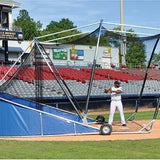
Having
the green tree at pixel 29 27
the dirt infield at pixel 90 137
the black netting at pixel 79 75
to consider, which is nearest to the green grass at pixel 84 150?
the dirt infield at pixel 90 137

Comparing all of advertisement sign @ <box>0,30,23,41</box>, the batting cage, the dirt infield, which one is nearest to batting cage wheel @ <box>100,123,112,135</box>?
the batting cage

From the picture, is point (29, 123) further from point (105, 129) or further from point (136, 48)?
point (136, 48)

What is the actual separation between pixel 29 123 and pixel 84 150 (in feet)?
10.8

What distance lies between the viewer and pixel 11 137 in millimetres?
9961

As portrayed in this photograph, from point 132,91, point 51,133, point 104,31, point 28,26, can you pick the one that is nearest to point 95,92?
point 132,91

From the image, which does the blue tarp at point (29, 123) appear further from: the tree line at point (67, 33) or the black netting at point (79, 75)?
the tree line at point (67, 33)

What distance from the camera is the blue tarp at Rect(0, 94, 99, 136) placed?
10070mm

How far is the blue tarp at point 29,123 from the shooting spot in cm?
1007

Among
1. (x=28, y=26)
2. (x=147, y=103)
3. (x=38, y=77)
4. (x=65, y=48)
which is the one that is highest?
(x=28, y=26)

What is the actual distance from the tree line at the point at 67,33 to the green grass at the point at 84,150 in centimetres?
463

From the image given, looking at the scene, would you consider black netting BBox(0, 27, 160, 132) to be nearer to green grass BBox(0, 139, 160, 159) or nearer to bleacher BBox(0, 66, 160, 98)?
bleacher BBox(0, 66, 160, 98)

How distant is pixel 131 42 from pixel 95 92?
8.31m

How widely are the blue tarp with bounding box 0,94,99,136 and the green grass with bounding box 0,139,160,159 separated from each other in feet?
3.67

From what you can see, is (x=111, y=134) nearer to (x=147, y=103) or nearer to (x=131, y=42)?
(x=131, y=42)
